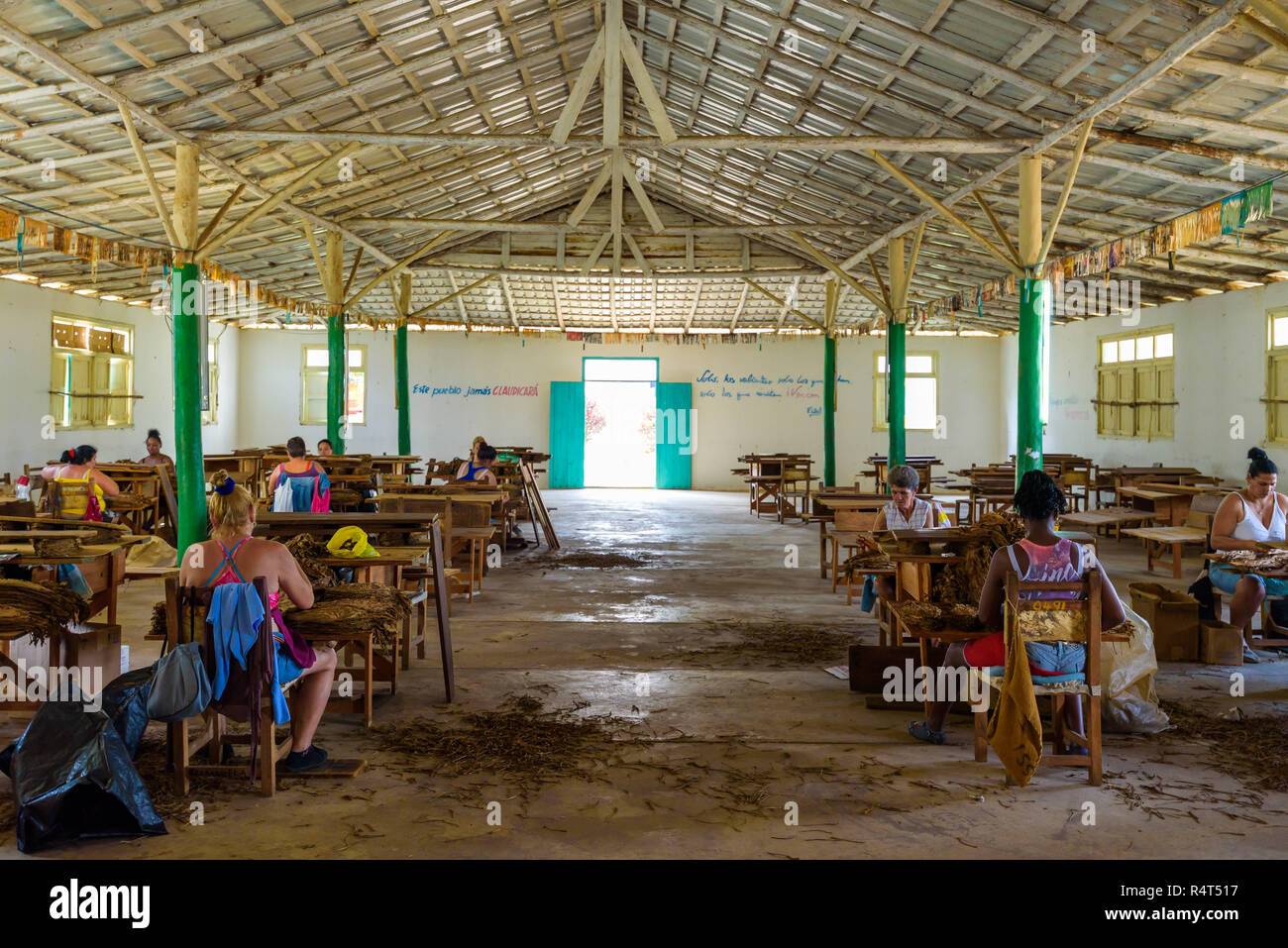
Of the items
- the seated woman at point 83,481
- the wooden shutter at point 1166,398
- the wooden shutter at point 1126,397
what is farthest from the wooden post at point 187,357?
the wooden shutter at point 1126,397

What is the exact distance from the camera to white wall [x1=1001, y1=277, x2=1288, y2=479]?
40.8 ft

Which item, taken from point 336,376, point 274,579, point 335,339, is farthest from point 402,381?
point 274,579

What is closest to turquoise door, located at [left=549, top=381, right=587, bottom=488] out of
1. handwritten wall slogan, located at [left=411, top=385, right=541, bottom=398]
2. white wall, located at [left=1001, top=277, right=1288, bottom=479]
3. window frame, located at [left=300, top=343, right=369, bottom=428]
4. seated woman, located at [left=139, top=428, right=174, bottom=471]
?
handwritten wall slogan, located at [left=411, top=385, right=541, bottom=398]

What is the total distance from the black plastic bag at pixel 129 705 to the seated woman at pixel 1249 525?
5.94 m

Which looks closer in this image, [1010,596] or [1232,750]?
[1010,596]

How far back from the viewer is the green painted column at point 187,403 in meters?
8.69

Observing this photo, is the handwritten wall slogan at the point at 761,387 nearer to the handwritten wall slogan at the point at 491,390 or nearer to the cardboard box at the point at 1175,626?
the handwritten wall slogan at the point at 491,390

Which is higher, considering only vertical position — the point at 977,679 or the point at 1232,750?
the point at 977,679

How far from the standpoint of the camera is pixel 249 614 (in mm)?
3529

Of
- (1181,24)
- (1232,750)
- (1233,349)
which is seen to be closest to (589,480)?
(1233,349)

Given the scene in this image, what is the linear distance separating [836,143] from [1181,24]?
3.37 m

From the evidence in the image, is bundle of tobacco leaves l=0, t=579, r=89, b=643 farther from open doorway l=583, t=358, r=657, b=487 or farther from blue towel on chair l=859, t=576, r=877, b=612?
open doorway l=583, t=358, r=657, b=487
